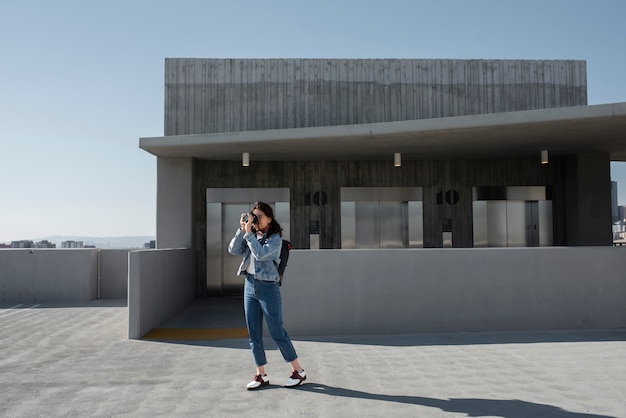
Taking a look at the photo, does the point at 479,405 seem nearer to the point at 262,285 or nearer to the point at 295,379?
the point at 295,379

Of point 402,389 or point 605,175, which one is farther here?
point 605,175

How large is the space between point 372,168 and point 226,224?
394 centimetres

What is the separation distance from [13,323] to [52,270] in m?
3.48

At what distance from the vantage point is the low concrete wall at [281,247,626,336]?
307 inches

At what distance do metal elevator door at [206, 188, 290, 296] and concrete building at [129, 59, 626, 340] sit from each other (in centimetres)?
3

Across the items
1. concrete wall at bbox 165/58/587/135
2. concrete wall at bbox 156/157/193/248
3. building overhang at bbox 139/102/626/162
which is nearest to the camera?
building overhang at bbox 139/102/626/162

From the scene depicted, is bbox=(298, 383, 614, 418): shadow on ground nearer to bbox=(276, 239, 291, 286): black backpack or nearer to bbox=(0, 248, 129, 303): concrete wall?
bbox=(276, 239, 291, 286): black backpack

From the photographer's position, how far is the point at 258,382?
16.7 ft

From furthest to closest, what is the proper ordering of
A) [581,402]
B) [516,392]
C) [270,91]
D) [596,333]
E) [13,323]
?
[270,91]
[13,323]
[596,333]
[516,392]
[581,402]

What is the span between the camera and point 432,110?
12.7 metres

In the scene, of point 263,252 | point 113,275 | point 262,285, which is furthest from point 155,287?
point 113,275

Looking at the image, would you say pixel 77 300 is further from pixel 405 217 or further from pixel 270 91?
pixel 405 217

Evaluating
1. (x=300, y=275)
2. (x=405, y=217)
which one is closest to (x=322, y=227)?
(x=405, y=217)

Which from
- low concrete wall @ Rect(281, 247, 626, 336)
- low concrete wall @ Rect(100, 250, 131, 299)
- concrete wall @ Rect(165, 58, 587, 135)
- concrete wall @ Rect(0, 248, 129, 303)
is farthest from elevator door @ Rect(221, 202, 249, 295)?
low concrete wall @ Rect(281, 247, 626, 336)
